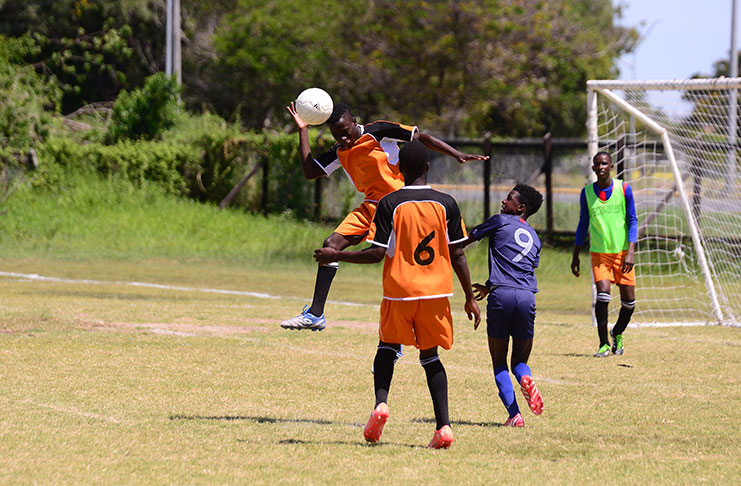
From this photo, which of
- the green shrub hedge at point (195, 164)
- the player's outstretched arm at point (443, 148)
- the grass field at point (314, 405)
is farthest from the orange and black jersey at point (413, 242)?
the green shrub hedge at point (195, 164)

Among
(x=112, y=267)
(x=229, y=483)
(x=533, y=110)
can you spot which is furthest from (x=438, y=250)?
(x=533, y=110)

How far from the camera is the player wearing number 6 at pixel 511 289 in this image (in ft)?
23.0

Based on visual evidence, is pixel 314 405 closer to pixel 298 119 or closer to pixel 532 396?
pixel 532 396

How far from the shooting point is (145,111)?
2980cm

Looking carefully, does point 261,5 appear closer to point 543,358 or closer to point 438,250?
point 543,358

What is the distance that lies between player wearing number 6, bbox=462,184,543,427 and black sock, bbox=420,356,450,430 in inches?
33.5

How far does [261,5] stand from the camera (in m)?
Result: 43.4

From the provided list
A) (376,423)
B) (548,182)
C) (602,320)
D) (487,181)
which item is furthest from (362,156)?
(487,181)

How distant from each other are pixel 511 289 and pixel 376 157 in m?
1.69

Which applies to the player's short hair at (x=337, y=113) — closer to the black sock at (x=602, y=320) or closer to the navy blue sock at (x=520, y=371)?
the navy blue sock at (x=520, y=371)

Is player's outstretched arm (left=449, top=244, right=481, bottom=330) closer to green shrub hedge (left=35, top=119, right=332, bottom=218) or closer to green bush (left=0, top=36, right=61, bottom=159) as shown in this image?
green shrub hedge (left=35, top=119, right=332, bottom=218)

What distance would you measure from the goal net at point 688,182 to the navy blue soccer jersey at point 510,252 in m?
6.07

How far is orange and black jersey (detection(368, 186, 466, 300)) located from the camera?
19.9 feet

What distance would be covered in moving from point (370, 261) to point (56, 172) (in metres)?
23.3
